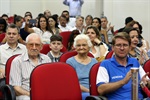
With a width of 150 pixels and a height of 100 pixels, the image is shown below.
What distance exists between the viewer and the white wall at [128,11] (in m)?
10.1

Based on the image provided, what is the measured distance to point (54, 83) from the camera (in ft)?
11.9

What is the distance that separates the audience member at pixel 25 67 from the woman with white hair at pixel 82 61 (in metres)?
0.41

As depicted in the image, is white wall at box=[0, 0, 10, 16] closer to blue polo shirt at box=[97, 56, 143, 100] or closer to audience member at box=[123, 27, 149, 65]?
audience member at box=[123, 27, 149, 65]

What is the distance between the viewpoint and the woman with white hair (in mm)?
4438

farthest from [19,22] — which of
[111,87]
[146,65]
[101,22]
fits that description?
[111,87]

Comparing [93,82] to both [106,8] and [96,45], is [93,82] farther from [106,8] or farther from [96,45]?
[106,8]

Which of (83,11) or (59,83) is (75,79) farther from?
(83,11)

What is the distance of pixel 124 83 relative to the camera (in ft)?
11.1

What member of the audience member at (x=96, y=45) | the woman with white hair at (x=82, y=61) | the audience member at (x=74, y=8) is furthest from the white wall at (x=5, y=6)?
the woman with white hair at (x=82, y=61)

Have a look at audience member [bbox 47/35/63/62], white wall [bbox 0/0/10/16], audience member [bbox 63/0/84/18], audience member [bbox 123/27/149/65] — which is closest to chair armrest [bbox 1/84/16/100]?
audience member [bbox 47/35/63/62]

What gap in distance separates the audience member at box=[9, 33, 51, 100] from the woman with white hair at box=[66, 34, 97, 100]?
0.41 meters

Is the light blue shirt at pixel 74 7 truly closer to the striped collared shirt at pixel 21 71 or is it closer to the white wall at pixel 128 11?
the white wall at pixel 128 11

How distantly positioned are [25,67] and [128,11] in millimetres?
7152

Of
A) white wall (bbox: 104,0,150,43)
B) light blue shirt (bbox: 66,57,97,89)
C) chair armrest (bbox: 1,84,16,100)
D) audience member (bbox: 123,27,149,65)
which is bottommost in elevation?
chair armrest (bbox: 1,84,16,100)
